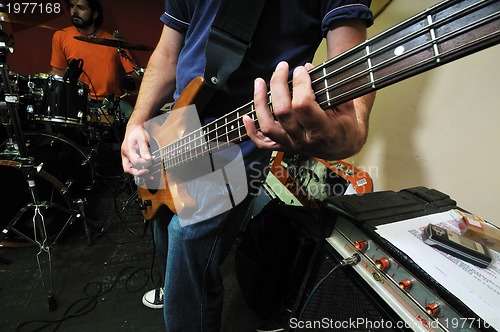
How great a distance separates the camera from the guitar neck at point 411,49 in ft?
0.78

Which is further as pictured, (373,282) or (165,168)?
(165,168)

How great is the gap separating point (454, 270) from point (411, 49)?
0.41m

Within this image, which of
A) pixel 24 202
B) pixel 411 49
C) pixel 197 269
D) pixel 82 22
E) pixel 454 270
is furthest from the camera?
pixel 82 22

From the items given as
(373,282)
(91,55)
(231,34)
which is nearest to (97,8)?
(91,55)

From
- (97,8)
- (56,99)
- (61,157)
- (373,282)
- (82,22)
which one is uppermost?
(97,8)

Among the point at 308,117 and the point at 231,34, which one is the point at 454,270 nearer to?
the point at 308,117

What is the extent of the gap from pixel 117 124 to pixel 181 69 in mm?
1407

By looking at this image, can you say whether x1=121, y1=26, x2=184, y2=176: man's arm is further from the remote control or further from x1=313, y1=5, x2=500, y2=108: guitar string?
the remote control

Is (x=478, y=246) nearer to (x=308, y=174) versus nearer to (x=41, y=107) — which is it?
(x=308, y=174)

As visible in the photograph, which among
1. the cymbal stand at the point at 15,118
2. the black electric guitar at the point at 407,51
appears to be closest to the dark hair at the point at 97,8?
the cymbal stand at the point at 15,118

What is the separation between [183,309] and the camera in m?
0.71

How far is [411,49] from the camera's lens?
0.93 ft

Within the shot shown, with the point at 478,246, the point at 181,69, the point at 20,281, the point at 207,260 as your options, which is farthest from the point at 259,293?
the point at 20,281

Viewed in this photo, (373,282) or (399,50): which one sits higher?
(399,50)
